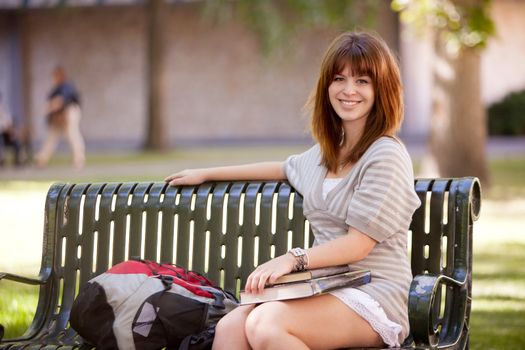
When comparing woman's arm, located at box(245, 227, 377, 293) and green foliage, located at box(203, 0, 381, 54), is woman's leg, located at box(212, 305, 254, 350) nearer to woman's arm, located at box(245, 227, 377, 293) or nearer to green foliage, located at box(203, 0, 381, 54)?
woman's arm, located at box(245, 227, 377, 293)

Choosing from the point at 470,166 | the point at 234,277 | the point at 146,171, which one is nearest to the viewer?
the point at 234,277

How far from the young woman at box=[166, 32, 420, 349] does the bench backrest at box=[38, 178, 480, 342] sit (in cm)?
37

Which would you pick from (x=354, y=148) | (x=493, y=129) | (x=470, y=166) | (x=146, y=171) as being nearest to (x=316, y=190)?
(x=354, y=148)

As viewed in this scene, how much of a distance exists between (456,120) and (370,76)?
12.0 meters

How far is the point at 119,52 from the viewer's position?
36562 millimetres

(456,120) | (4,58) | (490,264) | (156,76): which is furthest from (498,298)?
(4,58)

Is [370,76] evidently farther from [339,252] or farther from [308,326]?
[308,326]

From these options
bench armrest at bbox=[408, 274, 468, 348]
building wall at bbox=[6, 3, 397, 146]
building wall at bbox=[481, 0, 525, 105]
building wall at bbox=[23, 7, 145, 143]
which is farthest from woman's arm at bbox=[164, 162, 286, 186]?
building wall at bbox=[23, 7, 145, 143]

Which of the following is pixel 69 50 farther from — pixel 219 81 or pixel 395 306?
pixel 395 306

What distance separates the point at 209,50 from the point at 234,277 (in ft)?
102

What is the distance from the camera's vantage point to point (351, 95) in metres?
4.34

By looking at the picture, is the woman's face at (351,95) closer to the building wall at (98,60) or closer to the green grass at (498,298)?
the green grass at (498,298)

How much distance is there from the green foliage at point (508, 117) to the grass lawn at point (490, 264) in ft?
42.9

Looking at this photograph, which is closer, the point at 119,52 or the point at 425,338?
the point at 425,338
